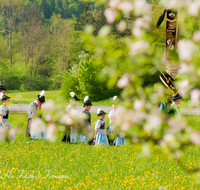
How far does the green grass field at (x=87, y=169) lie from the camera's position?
557 cm

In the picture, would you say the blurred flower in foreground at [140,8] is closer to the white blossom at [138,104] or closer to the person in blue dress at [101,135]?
the white blossom at [138,104]

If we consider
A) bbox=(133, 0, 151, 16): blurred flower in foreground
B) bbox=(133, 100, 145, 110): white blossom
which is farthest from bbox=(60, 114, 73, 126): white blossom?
bbox=(133, 0, 151, 16): blurred flower in foreground

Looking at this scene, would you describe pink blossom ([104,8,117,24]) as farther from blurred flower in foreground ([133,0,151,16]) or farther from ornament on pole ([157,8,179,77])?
ornament on pole ([157,8,179,77])

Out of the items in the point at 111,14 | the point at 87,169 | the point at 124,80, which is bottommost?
the point at 87,169

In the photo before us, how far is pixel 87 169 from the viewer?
6.55 m

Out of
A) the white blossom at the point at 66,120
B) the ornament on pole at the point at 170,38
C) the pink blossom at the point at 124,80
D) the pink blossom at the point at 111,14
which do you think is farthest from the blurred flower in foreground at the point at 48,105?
the ornament on pole at the point at 170,38

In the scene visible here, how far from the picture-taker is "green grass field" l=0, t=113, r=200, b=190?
557 centimetres

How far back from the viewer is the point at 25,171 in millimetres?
6336

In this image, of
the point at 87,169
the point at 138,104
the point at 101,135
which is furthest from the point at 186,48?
the point at 101,135

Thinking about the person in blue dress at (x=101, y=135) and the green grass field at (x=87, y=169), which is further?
the person in blue dress at (x=101, y=135)

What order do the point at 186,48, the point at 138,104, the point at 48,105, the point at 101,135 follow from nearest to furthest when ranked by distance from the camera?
the point at 186,48 → the point at 138,104 → the point at 48,105 → the point at 101,135

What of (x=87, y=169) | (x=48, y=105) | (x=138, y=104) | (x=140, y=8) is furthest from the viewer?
(x=87, y=169)

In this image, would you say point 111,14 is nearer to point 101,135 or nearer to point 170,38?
point 170,38

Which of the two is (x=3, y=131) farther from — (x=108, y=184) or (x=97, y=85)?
(x=97, y=85)
